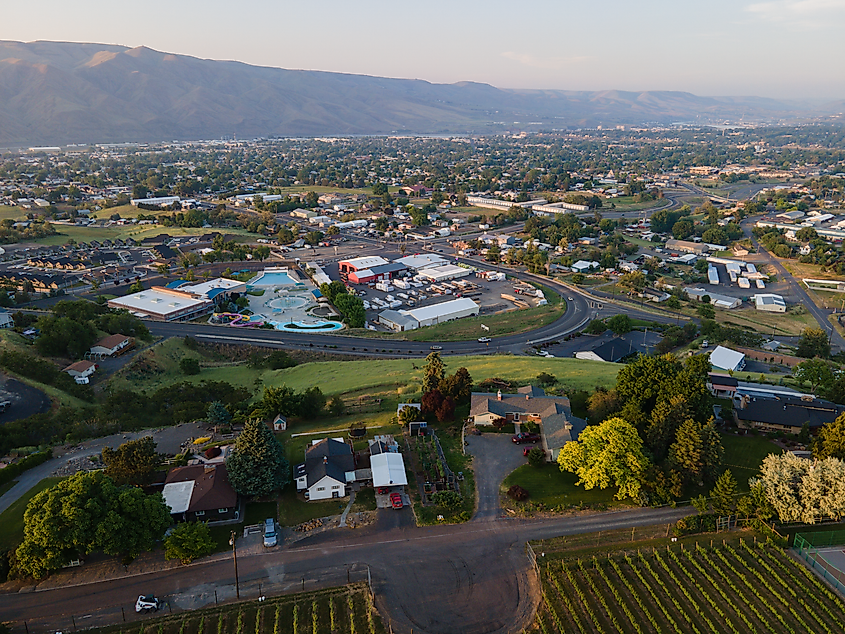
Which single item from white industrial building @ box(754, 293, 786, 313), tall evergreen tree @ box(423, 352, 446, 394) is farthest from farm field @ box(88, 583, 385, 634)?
white industrial building @ box(754, 293, 786, 313)

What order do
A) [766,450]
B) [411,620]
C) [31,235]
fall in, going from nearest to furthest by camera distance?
[411,620]
[766,450]
[31,235]

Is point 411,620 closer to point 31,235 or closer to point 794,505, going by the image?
point 794,505

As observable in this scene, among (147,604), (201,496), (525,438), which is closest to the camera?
(147,604)

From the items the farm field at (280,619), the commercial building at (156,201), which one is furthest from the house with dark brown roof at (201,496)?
the commercial building at (156,201)

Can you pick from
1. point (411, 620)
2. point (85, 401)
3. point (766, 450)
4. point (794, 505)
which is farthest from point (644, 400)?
point (85, 401)

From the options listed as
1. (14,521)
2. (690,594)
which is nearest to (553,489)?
(690,594)

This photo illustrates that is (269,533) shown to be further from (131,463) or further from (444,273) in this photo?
(444,273)

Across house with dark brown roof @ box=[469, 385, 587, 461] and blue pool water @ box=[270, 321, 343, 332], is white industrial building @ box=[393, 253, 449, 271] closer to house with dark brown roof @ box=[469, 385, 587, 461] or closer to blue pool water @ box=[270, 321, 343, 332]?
blue pool water @ box=[270, 321, 343, 332]
